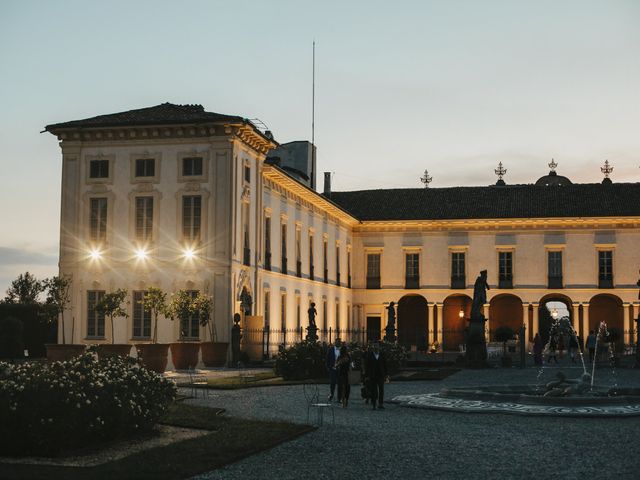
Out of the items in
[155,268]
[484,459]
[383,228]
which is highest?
[383,228]

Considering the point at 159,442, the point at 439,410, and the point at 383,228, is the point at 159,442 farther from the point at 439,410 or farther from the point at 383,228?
the point at 383,228

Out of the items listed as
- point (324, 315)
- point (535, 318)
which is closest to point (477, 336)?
point (324, 315)

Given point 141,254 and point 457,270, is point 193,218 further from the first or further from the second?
point 457,270

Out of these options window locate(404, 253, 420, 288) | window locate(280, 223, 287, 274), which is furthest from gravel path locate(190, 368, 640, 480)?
window locate(404, 253, 420, 288)

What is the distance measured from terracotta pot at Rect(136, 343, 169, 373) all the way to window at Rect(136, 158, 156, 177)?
994cm

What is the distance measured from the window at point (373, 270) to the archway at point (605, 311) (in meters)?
12.7

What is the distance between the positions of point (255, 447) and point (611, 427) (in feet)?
20.2

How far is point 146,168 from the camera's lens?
35844 mm

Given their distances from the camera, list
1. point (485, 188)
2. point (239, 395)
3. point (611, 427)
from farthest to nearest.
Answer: point (485, 188) < point (239, 395) < point (611, 427)

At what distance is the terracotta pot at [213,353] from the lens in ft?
108

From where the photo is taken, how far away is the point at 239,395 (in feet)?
68.5

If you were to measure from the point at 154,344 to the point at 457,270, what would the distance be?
107ft

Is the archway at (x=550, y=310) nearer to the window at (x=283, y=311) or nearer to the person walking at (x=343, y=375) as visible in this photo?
the window at (x=283, y=311)

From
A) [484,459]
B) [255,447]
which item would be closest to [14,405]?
[255,447]
